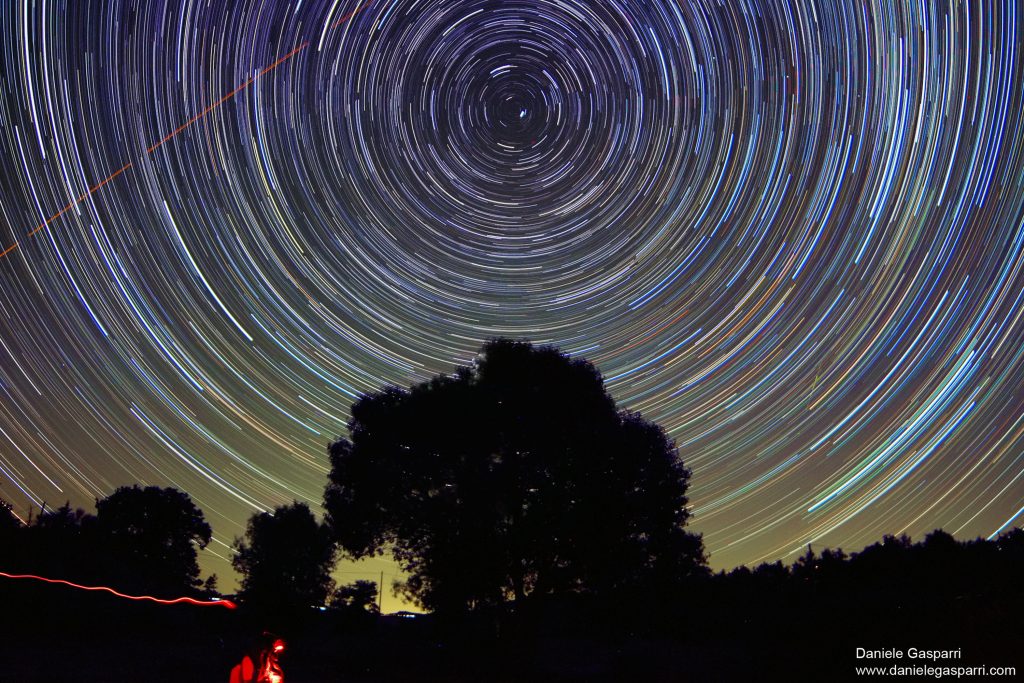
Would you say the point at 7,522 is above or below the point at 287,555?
below

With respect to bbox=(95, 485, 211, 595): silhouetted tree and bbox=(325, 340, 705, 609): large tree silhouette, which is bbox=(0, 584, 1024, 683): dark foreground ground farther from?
bbox=(95, 485, 211, 595): silhouetted tree

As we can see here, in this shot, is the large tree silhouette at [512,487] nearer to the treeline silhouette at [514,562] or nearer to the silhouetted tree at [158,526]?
the treeline silhouette at [514,562]

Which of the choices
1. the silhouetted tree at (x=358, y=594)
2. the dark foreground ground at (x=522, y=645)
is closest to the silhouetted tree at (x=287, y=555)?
the silhouetted tree at (x=358, y=594)

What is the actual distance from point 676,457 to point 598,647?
11.8m

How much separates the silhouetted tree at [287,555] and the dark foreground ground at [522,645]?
29902mm

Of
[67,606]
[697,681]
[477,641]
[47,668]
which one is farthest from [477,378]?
[67,606]

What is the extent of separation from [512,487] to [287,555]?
162ft

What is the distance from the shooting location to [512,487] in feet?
70.5

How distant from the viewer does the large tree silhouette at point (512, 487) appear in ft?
68.7

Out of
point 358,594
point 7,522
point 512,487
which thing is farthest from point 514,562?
point 358,594

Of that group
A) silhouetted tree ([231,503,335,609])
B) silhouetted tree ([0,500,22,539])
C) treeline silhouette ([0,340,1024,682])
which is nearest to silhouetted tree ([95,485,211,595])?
silhouetted tree ([231,503,335,609])

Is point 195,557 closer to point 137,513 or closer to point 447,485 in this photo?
point 137,513

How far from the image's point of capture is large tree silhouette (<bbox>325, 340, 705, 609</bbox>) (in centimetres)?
2095

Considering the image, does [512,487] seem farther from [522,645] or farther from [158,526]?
[158,526]
